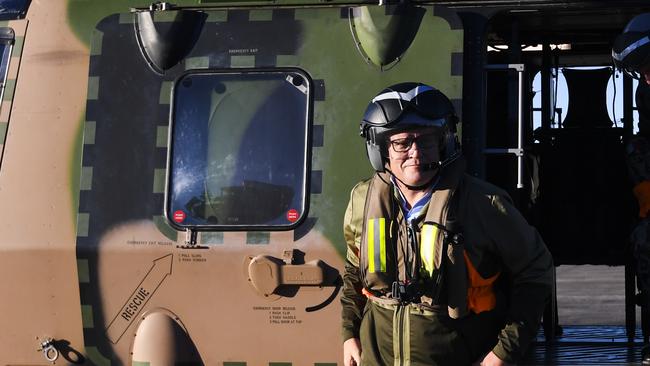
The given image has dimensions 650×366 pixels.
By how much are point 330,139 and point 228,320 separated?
38.6 inches

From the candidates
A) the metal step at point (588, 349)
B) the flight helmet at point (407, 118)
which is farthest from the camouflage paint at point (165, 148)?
the metal step at point (588, 349)

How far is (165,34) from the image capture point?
221 inches

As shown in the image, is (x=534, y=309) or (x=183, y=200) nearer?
(x=534, y=309)

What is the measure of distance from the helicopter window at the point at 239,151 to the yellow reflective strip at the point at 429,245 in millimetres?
1373

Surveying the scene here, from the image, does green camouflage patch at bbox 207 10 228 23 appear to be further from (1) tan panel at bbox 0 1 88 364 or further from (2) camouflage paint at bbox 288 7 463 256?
(1) tan panel at bbox 0 1 88 364

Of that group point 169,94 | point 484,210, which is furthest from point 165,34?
point 484,210

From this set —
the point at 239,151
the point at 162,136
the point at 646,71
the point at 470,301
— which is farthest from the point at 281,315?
the point at 646,71

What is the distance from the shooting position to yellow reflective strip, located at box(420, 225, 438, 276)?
4036 mm

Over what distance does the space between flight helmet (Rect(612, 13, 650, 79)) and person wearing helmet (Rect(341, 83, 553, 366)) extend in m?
1.46

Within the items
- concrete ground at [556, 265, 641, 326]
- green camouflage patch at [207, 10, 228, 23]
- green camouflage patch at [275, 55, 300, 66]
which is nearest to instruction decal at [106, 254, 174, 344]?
green camouflage patch at [275, 55, 300, 66]

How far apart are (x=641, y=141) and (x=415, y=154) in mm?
2254

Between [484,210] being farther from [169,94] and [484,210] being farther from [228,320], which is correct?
[169,94]

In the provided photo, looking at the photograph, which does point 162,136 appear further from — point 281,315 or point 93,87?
point 281,315

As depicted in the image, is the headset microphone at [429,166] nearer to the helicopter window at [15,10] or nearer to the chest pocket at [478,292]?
the chest pocket at [478,292]
